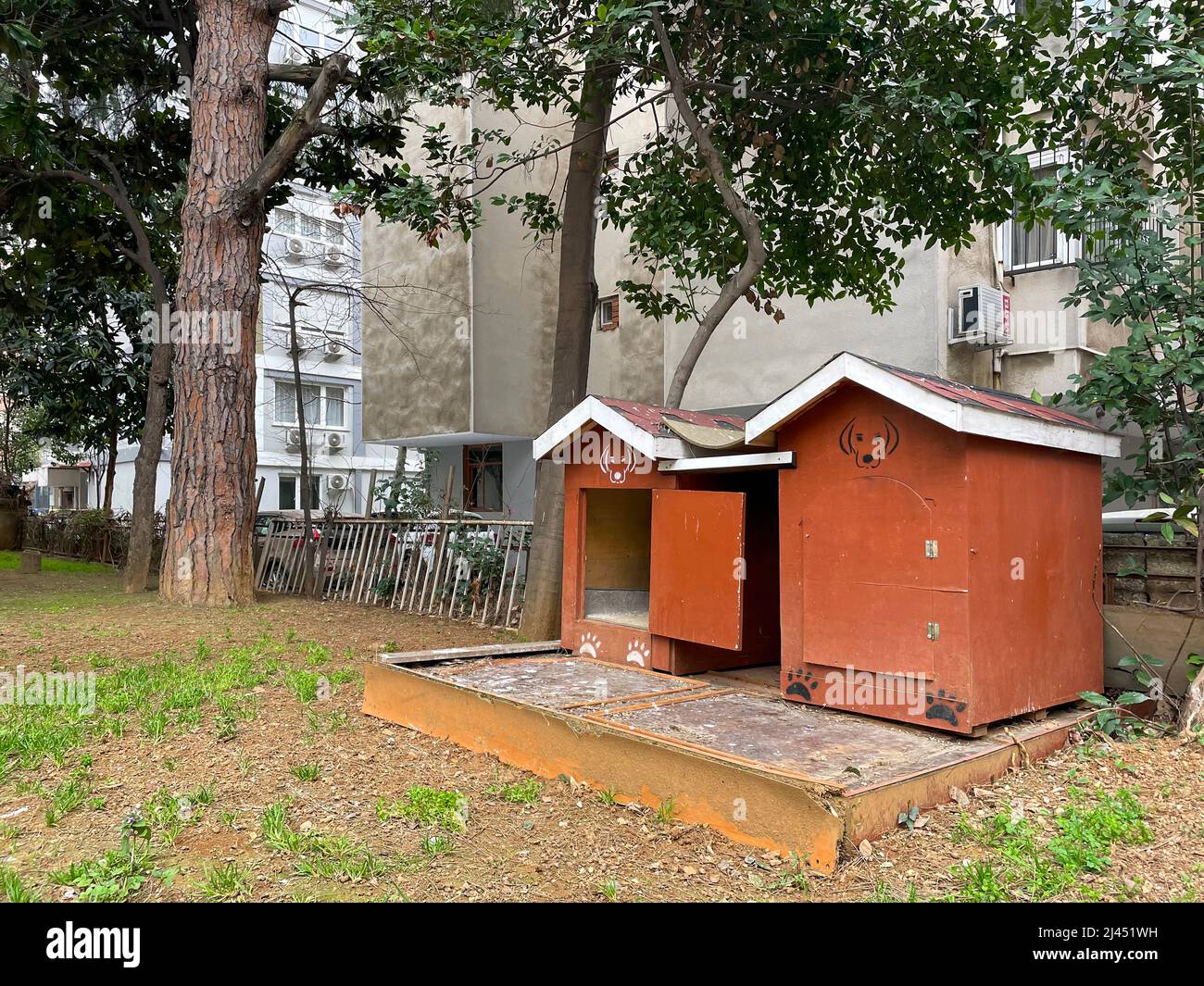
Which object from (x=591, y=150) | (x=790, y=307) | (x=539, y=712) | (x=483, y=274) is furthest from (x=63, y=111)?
(x=539, y=712)

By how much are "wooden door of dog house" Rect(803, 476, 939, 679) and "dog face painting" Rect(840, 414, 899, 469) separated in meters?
0.13

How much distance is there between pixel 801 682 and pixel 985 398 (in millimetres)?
2305

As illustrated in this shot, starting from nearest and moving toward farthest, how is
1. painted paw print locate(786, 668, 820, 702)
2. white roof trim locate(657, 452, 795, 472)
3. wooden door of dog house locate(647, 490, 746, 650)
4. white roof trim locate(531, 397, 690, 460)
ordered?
painted paw print locate(786, 668, 820, 702) < white roof trim locate(657, 452, 795, 472) < wooden door of dog house locate(647, 490, 746, 650) < white roof trim locate(531, 397, 690, 460)

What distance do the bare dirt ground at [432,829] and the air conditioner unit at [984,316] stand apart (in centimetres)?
808

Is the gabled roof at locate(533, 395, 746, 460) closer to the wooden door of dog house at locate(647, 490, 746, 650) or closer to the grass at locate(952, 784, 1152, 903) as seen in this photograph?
the wooden door of dog house at locate(647, 490, 746, 650)

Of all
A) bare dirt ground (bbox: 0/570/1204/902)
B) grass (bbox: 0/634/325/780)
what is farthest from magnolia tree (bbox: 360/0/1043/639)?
bare dirt ground (bbox: 0/570/1204/902)

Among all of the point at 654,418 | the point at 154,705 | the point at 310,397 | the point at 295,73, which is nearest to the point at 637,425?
the point at 654,418

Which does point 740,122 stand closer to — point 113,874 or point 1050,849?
point 1050,849

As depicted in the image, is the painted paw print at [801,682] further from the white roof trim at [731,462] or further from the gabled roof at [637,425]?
the gabled roof at [637,425]

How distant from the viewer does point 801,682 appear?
6328 mm

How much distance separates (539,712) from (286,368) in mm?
30112

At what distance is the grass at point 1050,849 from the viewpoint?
3875mm

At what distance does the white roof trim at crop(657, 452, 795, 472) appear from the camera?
642cm

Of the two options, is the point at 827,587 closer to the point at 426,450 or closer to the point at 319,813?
the point at 319,813
